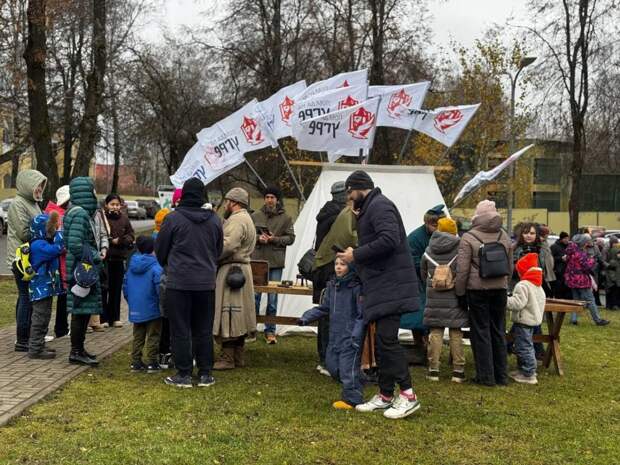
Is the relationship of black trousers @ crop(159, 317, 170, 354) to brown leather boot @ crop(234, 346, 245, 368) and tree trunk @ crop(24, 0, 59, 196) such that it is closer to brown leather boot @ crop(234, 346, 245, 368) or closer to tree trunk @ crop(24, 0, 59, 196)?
brown leather boot @ crop(234, 346, 245, 368)

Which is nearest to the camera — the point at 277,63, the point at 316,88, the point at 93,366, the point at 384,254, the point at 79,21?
the point at 384,254

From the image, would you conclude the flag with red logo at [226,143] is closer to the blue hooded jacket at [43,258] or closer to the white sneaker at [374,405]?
the blue hooded jacket at [43,258]

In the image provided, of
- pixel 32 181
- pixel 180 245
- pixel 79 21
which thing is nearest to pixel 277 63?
pixel 79 21

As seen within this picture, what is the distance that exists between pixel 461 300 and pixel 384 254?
196 centimetres

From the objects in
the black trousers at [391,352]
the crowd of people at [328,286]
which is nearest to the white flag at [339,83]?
the crowd of people at [328,286]

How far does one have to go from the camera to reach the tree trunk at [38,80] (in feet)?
50.4

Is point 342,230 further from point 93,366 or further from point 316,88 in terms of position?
point 316,88

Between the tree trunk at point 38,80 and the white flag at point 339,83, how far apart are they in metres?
7.51

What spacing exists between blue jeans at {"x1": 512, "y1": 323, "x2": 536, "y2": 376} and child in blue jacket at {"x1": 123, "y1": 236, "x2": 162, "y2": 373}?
12.2ft

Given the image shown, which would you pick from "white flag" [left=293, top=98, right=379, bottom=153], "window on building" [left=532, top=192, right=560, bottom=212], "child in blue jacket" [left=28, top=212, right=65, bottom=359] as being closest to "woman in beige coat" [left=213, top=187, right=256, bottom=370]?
"child in blue jacket" [left=28, top=212, right=65, bottom=359]

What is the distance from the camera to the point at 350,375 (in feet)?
19.6

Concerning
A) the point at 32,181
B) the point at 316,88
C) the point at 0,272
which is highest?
the point at 316,88

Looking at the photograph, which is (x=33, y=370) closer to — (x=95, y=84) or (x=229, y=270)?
(x=229, y=270)

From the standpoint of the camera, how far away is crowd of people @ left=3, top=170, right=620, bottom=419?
575cm
